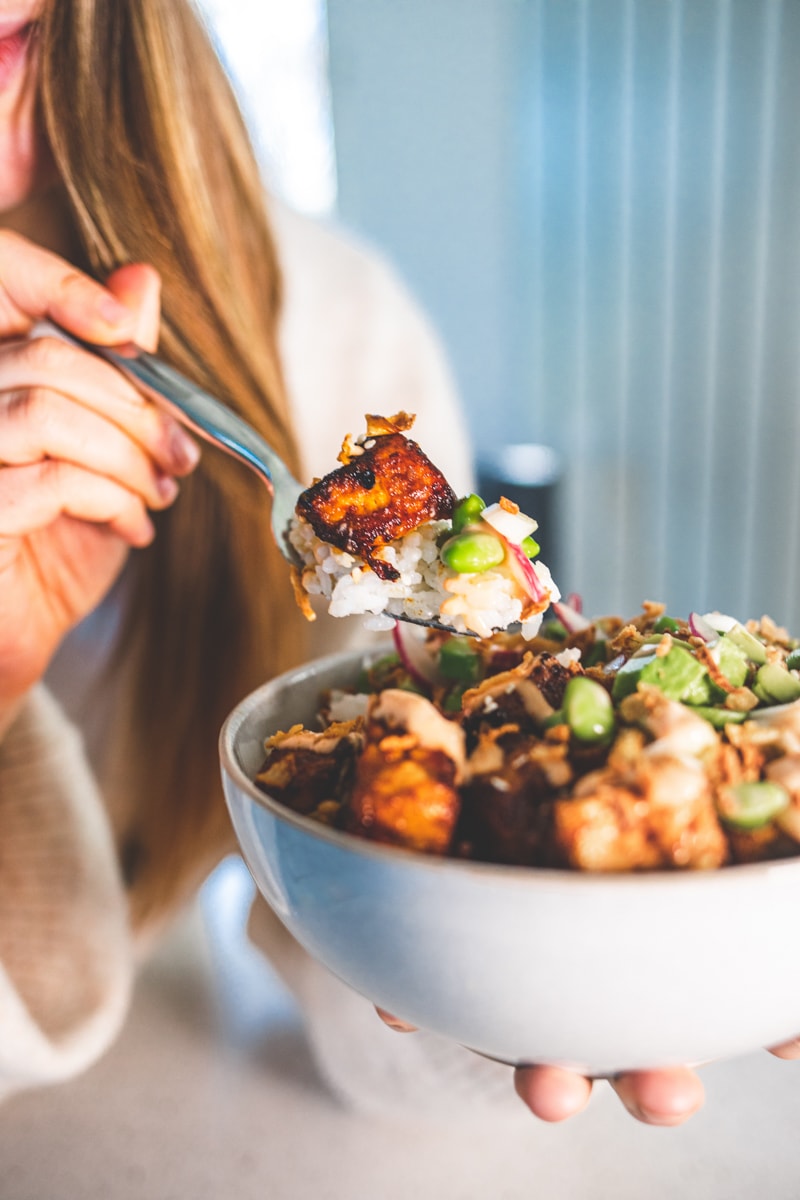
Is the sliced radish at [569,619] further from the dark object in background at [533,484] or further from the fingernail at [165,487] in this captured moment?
the dark object in background at [533,484]

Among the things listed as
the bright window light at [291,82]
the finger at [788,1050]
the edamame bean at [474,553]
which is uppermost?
the bright window light at [291,82]

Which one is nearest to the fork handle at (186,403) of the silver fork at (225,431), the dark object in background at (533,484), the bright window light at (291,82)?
the silver fork at (225,431)

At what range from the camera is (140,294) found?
2.87 feet

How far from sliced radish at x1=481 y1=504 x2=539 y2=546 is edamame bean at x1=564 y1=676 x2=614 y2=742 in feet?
0.50

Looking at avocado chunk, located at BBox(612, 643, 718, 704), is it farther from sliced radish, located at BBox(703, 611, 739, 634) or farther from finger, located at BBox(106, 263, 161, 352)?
finger, located at BBox(106, 263, 161, 352)

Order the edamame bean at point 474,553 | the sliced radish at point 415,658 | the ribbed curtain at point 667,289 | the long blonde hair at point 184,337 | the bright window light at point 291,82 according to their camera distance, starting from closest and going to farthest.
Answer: the edamame bean at point 474,553 → the sliced radish at point 415,658 → the long blonde hair at point 184,337 → the ribbed curtain at point 667,289 → the bright window light at point 291,82

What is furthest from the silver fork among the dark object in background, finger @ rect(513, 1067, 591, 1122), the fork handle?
the dark object in background

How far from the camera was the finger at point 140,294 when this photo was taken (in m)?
0.87

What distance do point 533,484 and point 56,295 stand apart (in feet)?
8.72

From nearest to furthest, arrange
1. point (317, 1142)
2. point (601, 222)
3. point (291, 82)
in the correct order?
point (317, 1142) < point (601, 222) < point (291, 82)

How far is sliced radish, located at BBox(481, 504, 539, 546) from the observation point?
62 centimetres

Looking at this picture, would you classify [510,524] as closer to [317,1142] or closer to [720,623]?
[720,623]

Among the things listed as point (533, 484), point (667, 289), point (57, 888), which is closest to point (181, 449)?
point (57, 888)

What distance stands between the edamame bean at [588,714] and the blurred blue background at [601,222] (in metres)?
2.91
